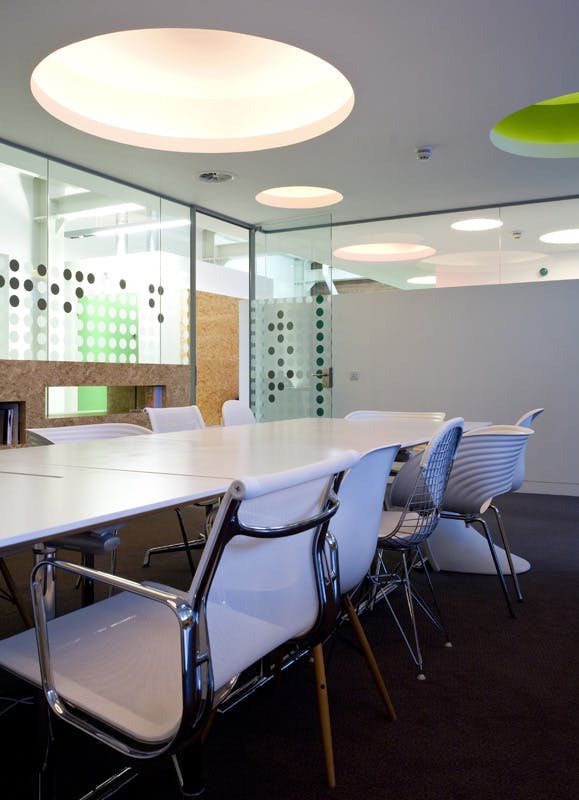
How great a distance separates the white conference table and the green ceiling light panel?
278cm

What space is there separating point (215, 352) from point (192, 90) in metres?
7.33

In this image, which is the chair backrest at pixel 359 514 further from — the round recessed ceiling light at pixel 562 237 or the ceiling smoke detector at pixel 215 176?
the round recessed ceiling light at pixel 562 237

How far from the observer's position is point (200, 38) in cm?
434

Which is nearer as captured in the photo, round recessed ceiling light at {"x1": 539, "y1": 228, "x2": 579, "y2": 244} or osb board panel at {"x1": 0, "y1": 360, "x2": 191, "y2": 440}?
osb board panel at {"x1": 0, "y1": 360, "x2": 191, "y2": 440}

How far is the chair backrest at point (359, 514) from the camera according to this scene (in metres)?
1.75

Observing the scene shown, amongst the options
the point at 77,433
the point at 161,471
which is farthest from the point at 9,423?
the point at 161,471

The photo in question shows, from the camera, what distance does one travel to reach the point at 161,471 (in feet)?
6.49

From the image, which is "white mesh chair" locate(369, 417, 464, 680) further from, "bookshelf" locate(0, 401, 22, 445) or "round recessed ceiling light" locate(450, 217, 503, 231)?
"round recessed ceiling light" locate(450, 217, 503, 231)

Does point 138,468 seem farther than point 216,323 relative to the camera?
No

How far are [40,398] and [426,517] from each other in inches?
151

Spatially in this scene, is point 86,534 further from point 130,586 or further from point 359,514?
point 359,514

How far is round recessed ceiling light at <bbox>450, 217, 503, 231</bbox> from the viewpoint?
6.96 meters

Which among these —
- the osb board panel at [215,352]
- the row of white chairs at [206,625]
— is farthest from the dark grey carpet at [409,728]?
the osb board panel at [215,352]

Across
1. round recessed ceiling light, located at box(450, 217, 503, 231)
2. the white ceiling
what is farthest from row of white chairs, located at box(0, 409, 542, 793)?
round recessed ceiling light, located at box(450, 217, 503, 231)
